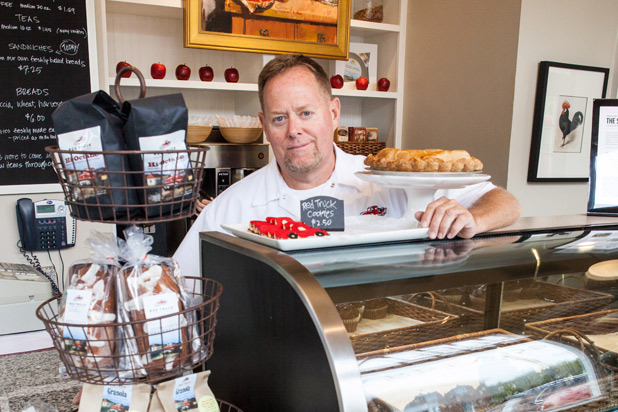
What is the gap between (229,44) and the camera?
2.98 meters

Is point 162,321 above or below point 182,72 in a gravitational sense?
below

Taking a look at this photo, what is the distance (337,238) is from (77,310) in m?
0.50

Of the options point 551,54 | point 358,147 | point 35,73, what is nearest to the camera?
point 35,73

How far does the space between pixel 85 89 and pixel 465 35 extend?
2154 millimetres

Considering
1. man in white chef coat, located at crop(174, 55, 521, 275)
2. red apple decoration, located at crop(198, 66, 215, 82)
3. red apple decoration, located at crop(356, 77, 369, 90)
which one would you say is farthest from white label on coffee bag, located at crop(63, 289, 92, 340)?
red apple decoration, located at crop(356, 77, 369, 90)

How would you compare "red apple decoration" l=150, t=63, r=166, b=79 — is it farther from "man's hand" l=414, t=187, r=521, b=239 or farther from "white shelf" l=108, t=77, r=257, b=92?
"man's hand" l=414, t=187, r=521, b=239

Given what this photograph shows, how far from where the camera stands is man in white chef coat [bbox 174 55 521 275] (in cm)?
169

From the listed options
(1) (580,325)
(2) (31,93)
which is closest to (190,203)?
(1) (580,325)

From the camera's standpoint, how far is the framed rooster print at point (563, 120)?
281 centimetres

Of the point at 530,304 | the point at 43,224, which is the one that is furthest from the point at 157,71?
the point at 530,304

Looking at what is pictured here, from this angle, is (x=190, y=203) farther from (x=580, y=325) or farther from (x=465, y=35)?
(x=465, y=35)

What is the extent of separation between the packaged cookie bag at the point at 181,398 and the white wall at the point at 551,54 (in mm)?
2420

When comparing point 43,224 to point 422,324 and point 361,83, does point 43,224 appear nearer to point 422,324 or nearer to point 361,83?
point 422,324

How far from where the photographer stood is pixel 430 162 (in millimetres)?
1158
